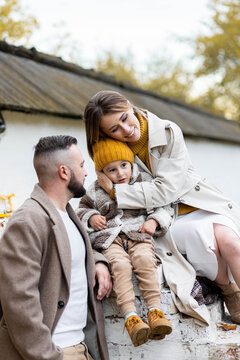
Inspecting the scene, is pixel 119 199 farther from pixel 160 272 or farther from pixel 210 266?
pixel 210 266

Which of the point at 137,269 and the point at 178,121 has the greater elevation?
the point at 137,269

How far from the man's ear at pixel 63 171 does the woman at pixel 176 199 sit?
512 millimetres

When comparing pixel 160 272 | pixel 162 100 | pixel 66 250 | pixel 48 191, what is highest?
pixel 48 191

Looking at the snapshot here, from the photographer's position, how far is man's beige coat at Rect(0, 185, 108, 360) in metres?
2.19

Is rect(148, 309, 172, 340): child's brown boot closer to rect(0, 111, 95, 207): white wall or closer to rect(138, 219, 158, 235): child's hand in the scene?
rect(138, 219, 158, 235): child's hand

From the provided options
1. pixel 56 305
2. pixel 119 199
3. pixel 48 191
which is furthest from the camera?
pixel 119 199

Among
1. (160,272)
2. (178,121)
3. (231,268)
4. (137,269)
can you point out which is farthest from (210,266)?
(178,121)

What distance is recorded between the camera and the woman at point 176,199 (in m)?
3.02

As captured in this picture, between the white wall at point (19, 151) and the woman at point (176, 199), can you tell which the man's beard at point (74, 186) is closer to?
the woman at point (176, 199)

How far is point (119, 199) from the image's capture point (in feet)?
9.92

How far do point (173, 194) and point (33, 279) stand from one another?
124cm

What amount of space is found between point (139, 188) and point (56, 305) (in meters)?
1.02

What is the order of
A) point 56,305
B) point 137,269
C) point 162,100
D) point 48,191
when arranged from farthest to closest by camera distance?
point 162,100 < point 137,269 < point 48,191 < point 56,305

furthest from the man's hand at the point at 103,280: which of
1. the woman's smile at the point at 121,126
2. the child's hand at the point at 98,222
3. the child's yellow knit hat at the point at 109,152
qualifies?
the woman's smile at the point at 121,126
